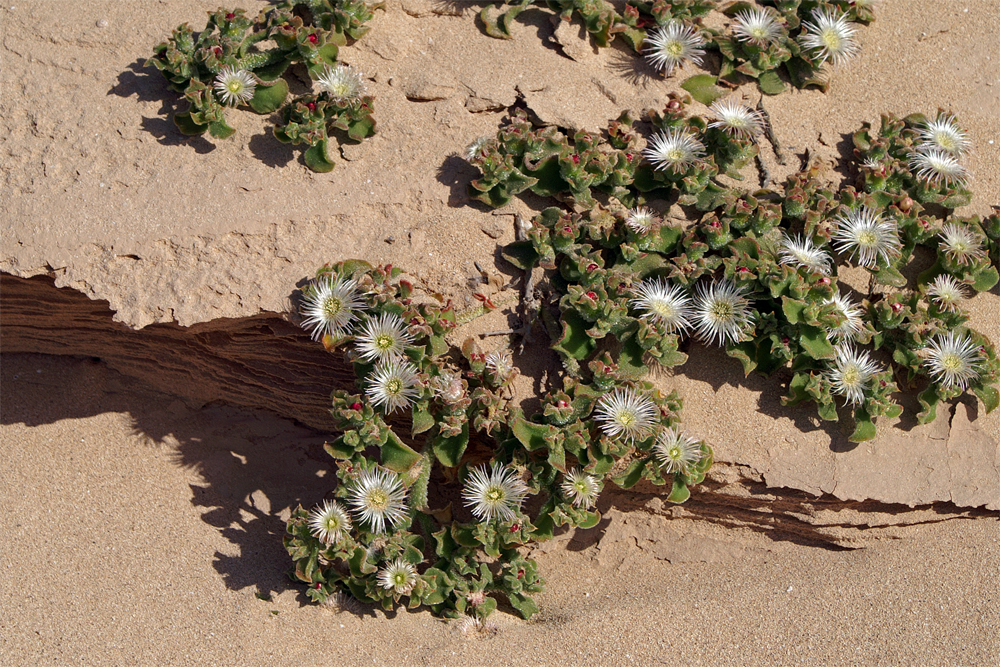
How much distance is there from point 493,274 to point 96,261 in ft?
5.41

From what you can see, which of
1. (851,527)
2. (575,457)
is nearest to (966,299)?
(851,527)

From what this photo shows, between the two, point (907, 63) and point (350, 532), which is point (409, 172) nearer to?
point (350, 532)

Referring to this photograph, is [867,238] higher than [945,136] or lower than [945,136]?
lower

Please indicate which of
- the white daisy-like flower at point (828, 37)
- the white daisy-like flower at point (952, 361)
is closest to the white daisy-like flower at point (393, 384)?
the white daisy-like flower at point (952, 361)

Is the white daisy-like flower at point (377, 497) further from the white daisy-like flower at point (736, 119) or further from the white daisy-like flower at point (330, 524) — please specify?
the white daisy-like flower at point (736, 119)

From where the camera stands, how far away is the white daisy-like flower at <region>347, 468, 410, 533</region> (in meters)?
3.12

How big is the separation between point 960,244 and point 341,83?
9.14 feet

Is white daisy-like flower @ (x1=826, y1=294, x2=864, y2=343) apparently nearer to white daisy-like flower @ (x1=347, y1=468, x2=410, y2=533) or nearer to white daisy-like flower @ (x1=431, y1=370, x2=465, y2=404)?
white daisy-like flower @ (x1=431, y1=370, x2=465, y2=404)

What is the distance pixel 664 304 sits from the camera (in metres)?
3.36

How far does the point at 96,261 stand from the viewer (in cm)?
346

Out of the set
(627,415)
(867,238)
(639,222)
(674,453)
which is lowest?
(674,453)

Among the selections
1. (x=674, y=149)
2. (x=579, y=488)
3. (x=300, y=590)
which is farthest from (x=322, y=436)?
(x=674, y=149)

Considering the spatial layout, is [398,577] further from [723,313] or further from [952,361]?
[952,361]

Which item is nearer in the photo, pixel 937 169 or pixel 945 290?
pixel 945 290
